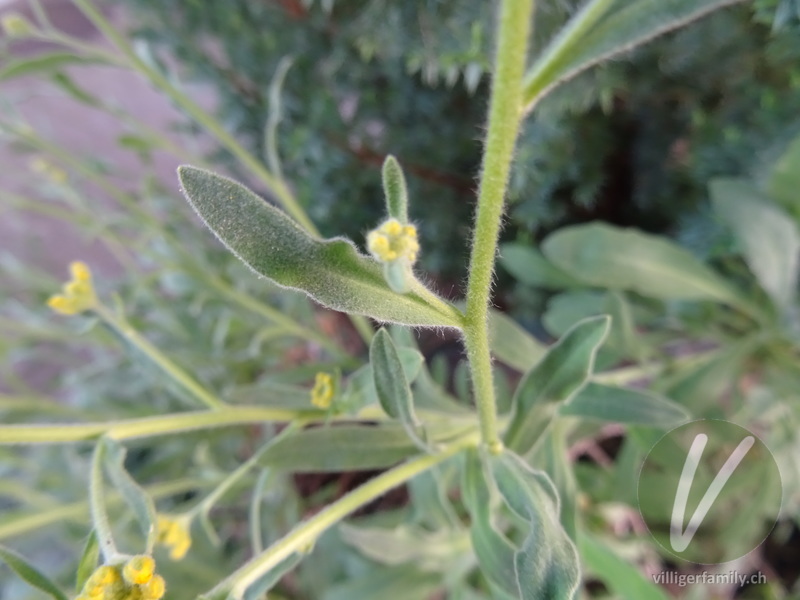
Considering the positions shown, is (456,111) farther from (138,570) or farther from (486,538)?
(138,570)

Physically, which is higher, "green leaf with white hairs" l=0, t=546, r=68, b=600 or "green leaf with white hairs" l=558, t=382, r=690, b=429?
"green leaf with white hairs" l=558, t=382, r=690, b=429

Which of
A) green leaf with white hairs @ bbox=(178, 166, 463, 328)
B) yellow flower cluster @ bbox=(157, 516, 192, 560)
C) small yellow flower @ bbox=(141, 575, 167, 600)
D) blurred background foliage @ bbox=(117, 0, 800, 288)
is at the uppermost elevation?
blurred background foliage @ bbox=(117, 0, 800, 288)

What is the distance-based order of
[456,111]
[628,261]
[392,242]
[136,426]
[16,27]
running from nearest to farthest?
1. [392,242]
2. [136,426]
3. [16,27]
4. [628,261]
5. [456,111]

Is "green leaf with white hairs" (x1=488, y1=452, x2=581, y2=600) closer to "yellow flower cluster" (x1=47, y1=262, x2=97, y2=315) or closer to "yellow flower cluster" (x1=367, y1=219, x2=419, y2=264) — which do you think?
"yellow flower cluster" (x1=367, y1=219, x2=419, y2=264)

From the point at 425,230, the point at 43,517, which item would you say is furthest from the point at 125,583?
the point at 425,230

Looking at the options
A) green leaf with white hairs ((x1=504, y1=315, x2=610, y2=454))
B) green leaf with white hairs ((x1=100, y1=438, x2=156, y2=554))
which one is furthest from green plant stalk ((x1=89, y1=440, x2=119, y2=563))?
green leaf with white hairs ((x1=504, y1=315, x2=610, y2=454))

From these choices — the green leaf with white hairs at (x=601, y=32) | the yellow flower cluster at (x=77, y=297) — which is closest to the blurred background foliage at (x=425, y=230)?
the yellow flower cluster at (x=77, y=297)

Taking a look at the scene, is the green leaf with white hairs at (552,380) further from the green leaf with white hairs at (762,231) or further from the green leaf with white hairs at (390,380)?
the green leaf with white hairs at (762,231)
